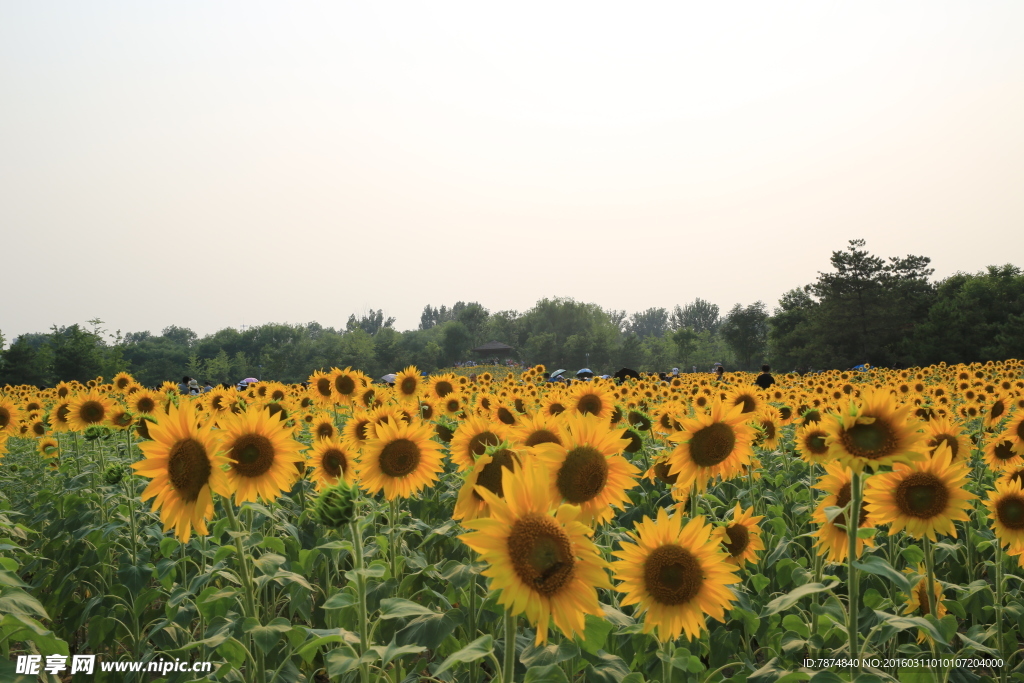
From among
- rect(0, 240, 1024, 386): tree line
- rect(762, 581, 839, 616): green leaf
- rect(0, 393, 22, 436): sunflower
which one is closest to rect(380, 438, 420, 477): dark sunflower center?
rect(762, 581, 839, 616): green leaf

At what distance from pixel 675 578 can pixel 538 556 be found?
72 centimetres

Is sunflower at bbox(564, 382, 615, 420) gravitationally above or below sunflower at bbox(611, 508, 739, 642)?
above

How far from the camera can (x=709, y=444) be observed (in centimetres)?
363

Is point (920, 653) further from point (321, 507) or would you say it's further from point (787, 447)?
point (787, 447)

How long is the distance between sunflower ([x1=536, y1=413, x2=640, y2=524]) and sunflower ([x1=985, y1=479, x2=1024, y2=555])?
100.0 inches

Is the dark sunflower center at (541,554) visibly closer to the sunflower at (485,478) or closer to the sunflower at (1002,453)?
the sunflower at (485,478)

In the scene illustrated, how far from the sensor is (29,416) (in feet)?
33.3

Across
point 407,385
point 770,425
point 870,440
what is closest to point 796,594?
point 870,440

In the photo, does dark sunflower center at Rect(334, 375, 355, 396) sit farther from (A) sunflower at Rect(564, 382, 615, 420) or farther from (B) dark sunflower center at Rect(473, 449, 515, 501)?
(B) dark sunflower center at Rect(473, 449, 515, 501)

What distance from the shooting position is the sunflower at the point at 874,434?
2570 mm

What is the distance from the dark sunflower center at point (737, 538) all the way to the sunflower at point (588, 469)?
3.22ft

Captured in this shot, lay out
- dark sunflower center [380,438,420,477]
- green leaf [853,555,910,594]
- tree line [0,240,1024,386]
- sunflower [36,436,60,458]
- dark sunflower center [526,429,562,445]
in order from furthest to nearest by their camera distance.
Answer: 1. tree line [0,240,1024,386]
2. sunflower [36,436,60,458]
3. dark sunflower center [380,438,420,477]
4. dark sunflower center [526,429,562,445]
5. green leaf [853,555,910,594]

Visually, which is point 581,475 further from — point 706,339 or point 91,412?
point 706,339

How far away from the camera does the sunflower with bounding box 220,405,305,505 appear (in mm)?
3359
